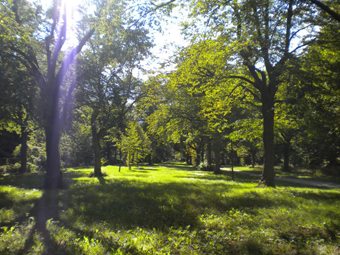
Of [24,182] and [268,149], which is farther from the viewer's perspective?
[24,182]

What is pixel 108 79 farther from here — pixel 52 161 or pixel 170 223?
pixel 170 223

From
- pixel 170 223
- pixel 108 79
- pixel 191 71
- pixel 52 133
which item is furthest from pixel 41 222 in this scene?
pixel 108 79

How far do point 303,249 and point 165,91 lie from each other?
43.2 ft

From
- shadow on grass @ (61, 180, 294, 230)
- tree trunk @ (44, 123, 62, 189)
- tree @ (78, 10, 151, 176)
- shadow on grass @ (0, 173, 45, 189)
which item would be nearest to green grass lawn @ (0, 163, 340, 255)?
shadow on grass @ (61, 180, 294, 230)

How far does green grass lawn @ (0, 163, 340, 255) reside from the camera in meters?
4.65

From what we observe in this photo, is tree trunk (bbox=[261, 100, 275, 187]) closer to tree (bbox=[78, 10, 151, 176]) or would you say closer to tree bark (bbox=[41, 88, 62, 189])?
tree (bbox=[78, 10, 151, 176])

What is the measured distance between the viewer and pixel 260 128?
13086 millimetres

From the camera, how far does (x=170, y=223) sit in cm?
643

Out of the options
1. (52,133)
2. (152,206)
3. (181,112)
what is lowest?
(152,206)

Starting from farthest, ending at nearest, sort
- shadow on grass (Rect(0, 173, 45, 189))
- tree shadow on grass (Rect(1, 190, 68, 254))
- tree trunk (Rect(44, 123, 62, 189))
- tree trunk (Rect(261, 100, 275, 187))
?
1. shadow on grass (Rect(0, 173, 45, 189))
2. tree trunk (Rect(44, 123, 62, 189))
3. tree trunk (Rect(261, 100, 275, 187))
4. tree shadow on grass (Rect(1, 190, 68, 254))

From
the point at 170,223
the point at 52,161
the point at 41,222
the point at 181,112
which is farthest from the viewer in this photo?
the point at 181,112

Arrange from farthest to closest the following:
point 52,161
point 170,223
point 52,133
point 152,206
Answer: point 52,133
point 52,161
point 152,206
point 170,223

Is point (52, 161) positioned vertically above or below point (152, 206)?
above

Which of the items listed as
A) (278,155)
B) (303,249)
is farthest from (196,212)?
(278,155)
